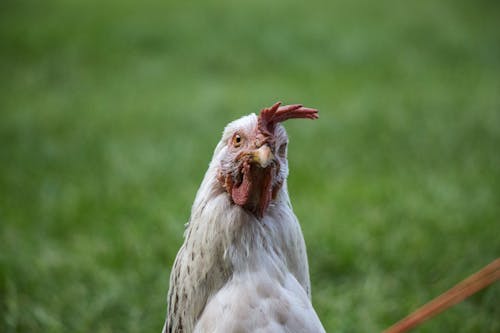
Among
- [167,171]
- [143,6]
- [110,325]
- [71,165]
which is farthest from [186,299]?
[143,6]

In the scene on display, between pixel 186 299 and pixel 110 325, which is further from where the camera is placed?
pixel 110 325

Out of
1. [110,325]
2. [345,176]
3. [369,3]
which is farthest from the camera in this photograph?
[369,3]

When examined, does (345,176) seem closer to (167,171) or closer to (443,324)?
(167,171)

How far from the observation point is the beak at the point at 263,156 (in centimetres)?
144

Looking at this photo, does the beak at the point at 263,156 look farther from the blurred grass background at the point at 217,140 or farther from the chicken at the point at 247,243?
the blurred grass background at the point at 217,140

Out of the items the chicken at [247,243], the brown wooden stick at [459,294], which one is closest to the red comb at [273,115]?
the chicken at [247,243]

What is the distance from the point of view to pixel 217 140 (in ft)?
17.3

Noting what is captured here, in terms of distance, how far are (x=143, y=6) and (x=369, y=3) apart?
4.15 m

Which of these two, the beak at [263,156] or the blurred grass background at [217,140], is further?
the blurred grass background at [217,140]

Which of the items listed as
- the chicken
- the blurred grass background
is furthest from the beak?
the blurred grass background

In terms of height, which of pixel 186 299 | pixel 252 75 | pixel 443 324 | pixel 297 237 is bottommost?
pixel 443 324

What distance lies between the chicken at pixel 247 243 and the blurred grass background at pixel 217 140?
4.67 ft

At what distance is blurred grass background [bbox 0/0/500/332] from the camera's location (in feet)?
10.6

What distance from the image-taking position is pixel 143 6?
9.16 meters
